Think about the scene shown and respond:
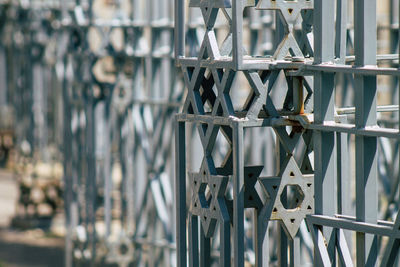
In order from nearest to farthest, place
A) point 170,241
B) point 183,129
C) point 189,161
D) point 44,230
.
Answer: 1. point 183,129
2. point 189,161
3. point 170,241
4. point 44,230

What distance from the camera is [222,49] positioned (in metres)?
5.36

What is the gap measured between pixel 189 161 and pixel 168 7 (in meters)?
1.74

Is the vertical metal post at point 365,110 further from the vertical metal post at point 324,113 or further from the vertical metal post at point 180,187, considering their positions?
the vertical metal post at point 180,187

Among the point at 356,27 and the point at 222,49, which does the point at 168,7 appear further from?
the point at 356,27

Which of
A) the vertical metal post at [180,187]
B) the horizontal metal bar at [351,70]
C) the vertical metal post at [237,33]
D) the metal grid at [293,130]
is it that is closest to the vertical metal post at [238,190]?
the metal grid at [293,130]

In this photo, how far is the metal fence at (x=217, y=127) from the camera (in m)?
4.91

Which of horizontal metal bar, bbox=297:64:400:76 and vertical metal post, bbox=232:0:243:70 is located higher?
vertical metal post, bbox=232:0:243:70

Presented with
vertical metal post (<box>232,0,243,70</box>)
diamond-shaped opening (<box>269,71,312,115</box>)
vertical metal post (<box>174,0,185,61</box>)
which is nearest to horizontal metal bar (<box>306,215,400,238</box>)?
diamond-shaped opening (<box>269,71,312,115</box>)

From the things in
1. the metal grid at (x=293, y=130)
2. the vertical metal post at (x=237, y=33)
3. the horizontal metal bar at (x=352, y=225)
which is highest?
Answer: the vertical metal post at (x=237, y=33)

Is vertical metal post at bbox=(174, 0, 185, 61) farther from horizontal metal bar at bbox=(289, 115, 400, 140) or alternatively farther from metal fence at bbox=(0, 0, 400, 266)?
horizontal metal bar at bbox=(289, 115, 400, 140)

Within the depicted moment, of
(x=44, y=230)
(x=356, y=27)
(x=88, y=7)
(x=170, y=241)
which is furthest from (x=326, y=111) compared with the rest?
(x=44, y=230)

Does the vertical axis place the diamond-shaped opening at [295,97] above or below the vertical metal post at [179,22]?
below

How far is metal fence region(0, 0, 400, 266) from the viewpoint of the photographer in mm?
4910

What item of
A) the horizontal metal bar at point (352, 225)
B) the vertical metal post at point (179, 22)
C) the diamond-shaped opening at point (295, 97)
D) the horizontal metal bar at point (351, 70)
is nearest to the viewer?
the horizontal metal bar at point (351, 70)
